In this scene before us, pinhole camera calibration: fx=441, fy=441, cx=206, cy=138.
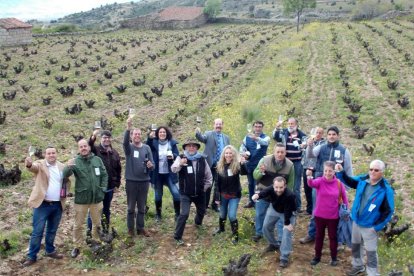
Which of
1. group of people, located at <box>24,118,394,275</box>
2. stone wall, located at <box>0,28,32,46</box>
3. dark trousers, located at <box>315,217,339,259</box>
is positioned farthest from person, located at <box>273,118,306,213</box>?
stone wall, located at <box>0,28,32,46</box>

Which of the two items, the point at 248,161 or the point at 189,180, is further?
the point at 248,161

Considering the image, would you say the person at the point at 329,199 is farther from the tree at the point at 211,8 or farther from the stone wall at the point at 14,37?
the tree at the point at 211,8

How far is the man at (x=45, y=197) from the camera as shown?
6746 millimetres

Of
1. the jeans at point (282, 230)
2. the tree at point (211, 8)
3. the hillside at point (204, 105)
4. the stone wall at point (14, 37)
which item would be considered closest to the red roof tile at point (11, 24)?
the stone wall at point (14, 37)

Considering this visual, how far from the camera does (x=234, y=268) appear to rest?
6.50 m

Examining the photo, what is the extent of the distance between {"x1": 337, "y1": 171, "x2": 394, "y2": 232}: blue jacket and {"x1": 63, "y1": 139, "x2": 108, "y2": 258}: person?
3.91 metres

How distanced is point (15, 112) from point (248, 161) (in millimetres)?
13005

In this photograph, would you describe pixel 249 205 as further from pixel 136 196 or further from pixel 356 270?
pixel 356 270

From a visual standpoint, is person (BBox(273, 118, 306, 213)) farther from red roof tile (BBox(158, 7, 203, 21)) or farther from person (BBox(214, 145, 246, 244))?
red roof tile (BBox(158, 7, 203, 21))

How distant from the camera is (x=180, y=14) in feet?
215

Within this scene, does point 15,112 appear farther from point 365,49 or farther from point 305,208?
point 365,49

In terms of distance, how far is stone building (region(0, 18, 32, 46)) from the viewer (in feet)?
144

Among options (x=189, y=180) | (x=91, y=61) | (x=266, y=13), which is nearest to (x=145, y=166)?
(x=189, y=180)

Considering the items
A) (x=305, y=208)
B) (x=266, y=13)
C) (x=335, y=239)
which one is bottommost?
(x=305, y=208)
